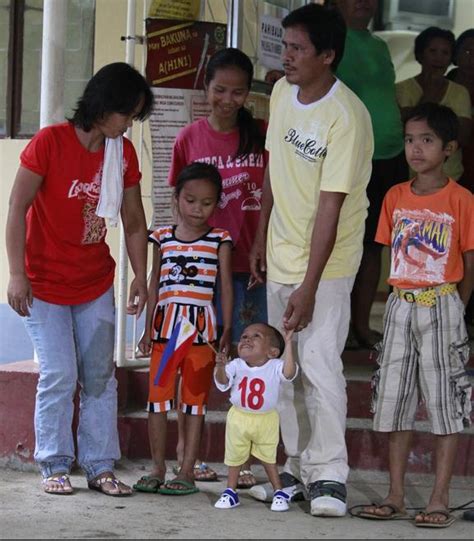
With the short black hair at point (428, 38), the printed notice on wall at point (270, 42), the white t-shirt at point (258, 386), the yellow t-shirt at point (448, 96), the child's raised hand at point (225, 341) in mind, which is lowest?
the white t-shirt at point (258, 386)

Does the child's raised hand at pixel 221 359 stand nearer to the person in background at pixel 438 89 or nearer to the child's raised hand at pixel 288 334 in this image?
the child's raised hand at pixel 288 334

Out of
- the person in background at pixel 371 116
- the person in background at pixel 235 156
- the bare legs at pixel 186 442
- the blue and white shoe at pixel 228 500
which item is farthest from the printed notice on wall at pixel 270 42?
the blue and white shoe at pixel 228 500

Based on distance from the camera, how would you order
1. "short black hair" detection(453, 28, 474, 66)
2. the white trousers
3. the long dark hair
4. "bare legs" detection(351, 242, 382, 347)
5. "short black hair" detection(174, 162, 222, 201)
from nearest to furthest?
1. the white trousers
2. "short black hair" detection(174, 162, 222, 201)
3. the long dark hair
4. "bare legs" detection(351, 242, 382, 347)
5. "short black hair" detection(453, 28, 474, 66)

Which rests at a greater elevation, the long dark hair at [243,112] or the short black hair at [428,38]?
the short black hair at [428,38]

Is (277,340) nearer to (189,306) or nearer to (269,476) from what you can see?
(189,306)

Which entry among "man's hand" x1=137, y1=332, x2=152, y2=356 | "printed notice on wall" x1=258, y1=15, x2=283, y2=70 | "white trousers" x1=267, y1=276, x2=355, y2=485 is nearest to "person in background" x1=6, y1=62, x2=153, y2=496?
"man's hand" x1=137, y1=332, x2=152, y2=356

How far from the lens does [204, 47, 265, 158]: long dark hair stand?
18.5ft

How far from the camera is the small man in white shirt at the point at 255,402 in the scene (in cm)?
516

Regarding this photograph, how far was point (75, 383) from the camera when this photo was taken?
5.41m

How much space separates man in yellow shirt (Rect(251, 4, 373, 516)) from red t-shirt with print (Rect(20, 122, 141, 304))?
0.79m

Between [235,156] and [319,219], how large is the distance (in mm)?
876

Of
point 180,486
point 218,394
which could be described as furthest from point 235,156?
point 180,486

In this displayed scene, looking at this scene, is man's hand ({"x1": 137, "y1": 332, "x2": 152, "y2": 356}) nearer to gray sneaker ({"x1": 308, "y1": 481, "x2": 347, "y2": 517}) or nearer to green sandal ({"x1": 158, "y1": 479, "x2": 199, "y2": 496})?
green sandal ({"x1": 158, "y1": 479, "x2": 199, "y2": 496})

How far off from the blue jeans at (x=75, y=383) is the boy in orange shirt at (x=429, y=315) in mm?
1230
